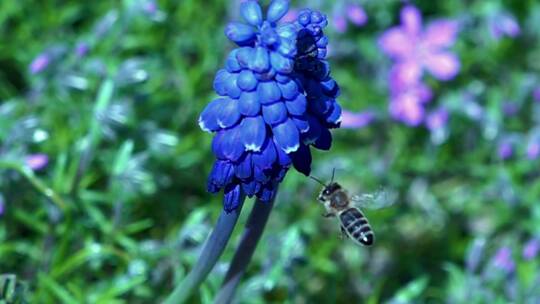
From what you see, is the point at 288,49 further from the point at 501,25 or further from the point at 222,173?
the point at 501,25

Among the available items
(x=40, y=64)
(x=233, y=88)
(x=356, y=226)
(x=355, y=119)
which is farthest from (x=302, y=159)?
(x=355, y=119)

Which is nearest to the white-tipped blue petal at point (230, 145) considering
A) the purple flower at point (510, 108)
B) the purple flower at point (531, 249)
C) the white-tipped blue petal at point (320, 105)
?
the white-tipped blue petal at point (320, 105)

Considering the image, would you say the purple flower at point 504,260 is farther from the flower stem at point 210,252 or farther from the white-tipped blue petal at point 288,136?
the white-tipped blue petal at point 288,136

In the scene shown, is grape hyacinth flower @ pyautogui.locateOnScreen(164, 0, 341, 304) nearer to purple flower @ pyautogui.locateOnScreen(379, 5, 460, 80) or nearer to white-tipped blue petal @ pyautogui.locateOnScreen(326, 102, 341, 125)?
white-tipped blue petal @ pyautogui.locateOnScreen(326, 102, 341, 125)

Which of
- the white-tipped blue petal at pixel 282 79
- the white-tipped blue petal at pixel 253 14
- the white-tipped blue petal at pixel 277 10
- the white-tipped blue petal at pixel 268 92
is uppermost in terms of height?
the white-tipped blue petal at pixel 277 10

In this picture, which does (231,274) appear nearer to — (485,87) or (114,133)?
(114,133)

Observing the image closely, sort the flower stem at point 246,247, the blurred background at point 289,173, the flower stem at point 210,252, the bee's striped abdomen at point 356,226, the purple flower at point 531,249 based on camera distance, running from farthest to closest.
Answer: the purple flower at point 531,249 → the blurred background at point 289,173 → the bee's striped abdomen at point 356,226 → the flower stem at point 246,247 → the flower stem at point 210,252

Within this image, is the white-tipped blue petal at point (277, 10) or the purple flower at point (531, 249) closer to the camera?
the white-tipped blue petal at point (277, 10)
